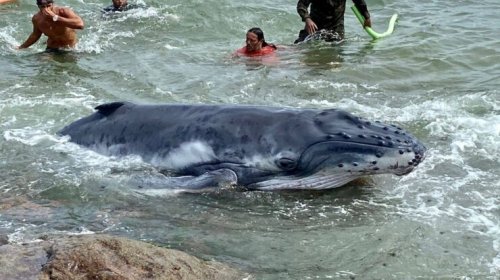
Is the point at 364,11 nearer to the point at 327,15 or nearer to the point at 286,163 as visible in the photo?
the point at 327,15

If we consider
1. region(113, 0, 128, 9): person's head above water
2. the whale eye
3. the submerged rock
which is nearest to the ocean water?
the whale eye

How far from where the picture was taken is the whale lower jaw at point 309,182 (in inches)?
243

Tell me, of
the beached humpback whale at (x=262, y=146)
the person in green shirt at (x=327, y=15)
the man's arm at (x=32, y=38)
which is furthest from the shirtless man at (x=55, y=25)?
the beached humpback whale at (x=262, y=146)

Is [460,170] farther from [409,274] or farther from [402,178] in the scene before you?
[409,274]

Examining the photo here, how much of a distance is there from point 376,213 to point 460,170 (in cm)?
137

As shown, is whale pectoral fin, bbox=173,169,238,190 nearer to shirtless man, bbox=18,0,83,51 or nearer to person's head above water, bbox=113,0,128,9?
shirtless man, bbox=18,0,83,51

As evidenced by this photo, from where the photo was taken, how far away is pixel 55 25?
40.9 feet

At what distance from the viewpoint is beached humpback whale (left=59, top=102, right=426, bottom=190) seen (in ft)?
19.8

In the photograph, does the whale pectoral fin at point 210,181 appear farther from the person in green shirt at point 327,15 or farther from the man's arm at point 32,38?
the man's arm at point 32,38

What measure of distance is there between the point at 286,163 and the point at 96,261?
2.53m

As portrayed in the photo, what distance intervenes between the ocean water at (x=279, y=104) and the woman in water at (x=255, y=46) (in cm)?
27

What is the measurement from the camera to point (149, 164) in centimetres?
681

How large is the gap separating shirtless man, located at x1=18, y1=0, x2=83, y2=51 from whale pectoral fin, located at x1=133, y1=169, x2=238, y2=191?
22.0 feet

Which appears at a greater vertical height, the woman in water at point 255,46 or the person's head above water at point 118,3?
the person's head above water at point 118,3
